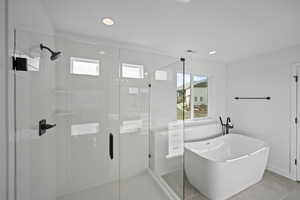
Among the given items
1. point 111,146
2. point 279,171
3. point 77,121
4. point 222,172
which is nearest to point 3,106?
point 77,121

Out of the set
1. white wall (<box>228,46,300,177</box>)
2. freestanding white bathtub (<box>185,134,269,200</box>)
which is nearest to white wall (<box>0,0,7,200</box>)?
freestanding white bathtub (<box>185,134,269,200</box>)

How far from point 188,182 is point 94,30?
2.81 metres

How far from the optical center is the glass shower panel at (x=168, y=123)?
6.72 ft

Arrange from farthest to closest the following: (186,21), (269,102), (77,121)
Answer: (269,102) < (77,121) < (186,21)

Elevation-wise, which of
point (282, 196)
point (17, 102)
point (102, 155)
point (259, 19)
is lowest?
point (282, 196)

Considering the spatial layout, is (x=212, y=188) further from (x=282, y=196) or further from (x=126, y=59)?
(x=126, y=59)

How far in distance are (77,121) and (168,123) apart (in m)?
1.52

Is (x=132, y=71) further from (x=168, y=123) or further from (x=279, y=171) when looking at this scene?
(x=279, y=171)

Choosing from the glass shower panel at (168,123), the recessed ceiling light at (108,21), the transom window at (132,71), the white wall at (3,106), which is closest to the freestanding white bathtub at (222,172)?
the glass shower panel at (168,123)

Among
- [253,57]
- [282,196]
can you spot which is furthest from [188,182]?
[253,57]

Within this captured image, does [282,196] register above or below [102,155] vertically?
below

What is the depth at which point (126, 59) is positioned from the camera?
2.09 metres

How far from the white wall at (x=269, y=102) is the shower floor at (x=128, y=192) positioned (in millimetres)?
2482

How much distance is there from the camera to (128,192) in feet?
6.17
